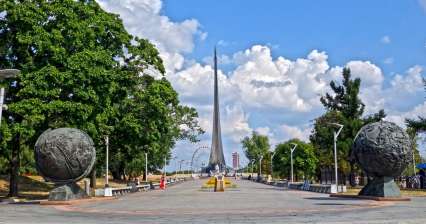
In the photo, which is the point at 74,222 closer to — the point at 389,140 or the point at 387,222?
the point at 387,222

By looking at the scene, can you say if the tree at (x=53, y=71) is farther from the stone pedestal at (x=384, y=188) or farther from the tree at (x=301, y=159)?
the tree at (x=301, y=159)

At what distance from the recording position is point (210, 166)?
192 metres

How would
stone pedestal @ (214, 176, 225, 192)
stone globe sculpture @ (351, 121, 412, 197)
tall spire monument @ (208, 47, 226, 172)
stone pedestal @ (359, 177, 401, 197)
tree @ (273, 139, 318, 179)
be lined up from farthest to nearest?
tall spire monument @ (208, 47, 226, 172), tree @ (273, 139, 318, 179), stone pedestal @ (214, 176, 225, 192), stone pedestal @ (359, 177, 401, 197), stone globe sculpture @ (351, 121, 412, 197)

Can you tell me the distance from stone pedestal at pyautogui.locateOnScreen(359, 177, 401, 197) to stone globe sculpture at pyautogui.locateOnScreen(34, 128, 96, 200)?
53.9ft

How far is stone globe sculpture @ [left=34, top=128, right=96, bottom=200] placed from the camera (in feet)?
105

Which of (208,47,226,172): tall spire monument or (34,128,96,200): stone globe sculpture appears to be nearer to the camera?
(34,128,96,200): stone globe sculpture

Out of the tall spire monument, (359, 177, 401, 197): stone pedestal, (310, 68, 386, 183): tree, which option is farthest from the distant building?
(359, 177, 401, 197): stone pedestal

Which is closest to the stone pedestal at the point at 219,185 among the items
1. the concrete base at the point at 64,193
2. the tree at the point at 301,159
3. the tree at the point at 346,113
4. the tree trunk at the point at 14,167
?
the tree at the point at 346,113

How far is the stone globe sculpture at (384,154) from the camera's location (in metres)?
31.7

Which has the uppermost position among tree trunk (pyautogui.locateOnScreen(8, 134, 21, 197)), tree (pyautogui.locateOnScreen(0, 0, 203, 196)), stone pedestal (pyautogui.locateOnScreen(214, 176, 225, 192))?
tree (pyautogui.locateOnScreen(0, 0, 203, 196))

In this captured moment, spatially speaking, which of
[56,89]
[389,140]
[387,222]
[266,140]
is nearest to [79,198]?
[56,89]

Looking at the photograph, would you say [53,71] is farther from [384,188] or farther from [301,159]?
[301,159]

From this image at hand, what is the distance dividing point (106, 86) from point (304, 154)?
59.6m

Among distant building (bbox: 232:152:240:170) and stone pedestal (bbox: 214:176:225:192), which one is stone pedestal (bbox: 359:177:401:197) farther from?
distant building (bbox: 232:152:240:170)
